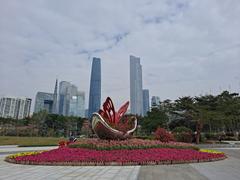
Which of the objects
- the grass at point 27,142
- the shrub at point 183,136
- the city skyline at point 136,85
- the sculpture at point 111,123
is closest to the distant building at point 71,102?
the city skyline at point 136,85

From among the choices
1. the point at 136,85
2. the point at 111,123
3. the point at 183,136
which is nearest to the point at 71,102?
the point at 136,85

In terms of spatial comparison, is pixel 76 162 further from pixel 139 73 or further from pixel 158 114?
pixel 139 73

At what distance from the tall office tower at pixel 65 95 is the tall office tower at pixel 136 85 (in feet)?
93.9

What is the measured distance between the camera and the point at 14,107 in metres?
86.1

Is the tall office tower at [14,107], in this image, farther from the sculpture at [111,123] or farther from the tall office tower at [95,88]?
the sculpture at [111,123]

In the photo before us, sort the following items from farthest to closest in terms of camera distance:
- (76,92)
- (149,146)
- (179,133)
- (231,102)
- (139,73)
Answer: (76,92) < (139,73) < (231,102) < (179,133) < (149,146)

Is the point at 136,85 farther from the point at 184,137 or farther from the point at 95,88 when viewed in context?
the point at 184,137

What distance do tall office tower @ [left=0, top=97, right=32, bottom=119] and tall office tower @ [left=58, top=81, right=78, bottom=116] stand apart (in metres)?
18.4

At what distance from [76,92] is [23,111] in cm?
2936

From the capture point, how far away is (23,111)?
88.7 meters

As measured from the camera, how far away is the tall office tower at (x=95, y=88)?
10144 cm

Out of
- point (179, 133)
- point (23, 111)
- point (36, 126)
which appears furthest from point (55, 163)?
point (23, 111)

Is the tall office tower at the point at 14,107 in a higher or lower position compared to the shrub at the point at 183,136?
higher

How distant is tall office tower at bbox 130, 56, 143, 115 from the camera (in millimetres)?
96869
